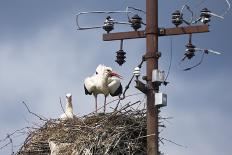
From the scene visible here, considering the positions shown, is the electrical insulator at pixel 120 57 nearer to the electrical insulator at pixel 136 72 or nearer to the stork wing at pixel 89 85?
the electrical insulator at pixel 136 72

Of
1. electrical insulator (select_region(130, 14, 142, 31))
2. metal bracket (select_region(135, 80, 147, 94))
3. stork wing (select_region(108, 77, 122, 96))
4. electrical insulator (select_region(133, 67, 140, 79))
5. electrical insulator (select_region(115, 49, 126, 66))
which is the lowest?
stork wing (select_region(108, 77, 122, 96))

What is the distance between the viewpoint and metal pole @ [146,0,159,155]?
805cm

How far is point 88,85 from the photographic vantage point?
1064cm

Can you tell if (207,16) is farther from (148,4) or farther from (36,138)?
(36,138)

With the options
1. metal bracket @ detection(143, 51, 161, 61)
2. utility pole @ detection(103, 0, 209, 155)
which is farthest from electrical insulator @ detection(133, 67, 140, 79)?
metal bracket @ detection(143, 51, 161, 61)

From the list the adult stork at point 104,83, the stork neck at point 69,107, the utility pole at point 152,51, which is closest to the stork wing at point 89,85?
the adult stork at point 104,83

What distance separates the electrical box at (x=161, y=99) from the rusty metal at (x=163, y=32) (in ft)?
3.05

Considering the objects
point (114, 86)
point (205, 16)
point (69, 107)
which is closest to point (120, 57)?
point (205, 16)

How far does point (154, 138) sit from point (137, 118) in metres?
1.08

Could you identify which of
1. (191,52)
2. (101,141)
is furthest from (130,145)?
(191,52)

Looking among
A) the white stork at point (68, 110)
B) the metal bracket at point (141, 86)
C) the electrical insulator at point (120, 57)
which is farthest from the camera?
the white stork at point (68, 110)

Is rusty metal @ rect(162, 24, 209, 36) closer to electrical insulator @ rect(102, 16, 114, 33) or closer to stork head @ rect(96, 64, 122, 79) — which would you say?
electrical insulator @ rect(102, 16, 114, 33)

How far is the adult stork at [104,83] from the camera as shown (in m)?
10.5

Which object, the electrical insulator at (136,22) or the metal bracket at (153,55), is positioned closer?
the metal bracket at (153,55)
